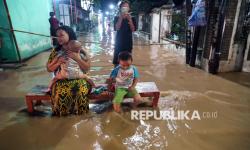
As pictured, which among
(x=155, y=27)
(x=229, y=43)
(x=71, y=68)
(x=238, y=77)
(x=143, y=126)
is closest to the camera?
(x=143, y=126)

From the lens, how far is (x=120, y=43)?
220 inches

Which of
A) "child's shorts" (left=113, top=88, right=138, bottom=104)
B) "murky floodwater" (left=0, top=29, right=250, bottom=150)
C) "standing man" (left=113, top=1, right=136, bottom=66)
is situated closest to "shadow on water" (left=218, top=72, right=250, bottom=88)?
"murky floodwater" (left=0, top=29, right=250, bottom=150)

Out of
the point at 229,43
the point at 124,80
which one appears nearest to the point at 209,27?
the point at 229,43

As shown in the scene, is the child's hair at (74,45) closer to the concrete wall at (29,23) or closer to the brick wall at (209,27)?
the brick wall at (209,27)

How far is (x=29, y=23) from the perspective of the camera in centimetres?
929

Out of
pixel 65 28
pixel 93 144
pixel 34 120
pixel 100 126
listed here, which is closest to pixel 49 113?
pixel 34 120

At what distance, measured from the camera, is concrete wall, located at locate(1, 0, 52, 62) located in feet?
25.4

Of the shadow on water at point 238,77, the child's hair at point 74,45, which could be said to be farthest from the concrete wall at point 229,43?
the child's hair at point 74,45

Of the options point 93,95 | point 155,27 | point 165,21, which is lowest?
point 93,95

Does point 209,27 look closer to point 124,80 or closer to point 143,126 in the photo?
point 124,80

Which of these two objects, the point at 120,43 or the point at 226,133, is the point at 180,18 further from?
the point at 226,133

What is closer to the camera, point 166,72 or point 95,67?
point 166,72

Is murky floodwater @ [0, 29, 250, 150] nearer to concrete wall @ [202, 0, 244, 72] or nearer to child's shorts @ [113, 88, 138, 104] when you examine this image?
child's shorts @ [113, 88, 138, 104]

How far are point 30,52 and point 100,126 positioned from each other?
23.7 ft
